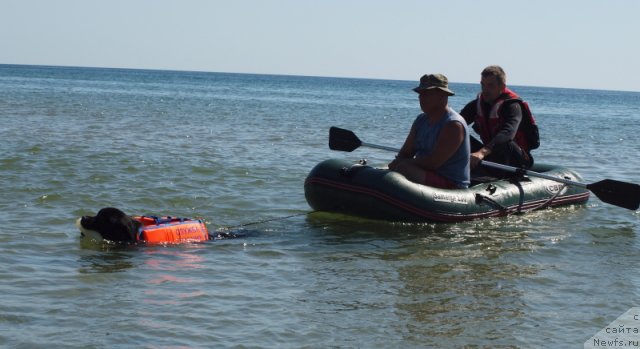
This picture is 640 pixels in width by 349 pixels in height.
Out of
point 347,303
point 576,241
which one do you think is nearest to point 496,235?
point 576,241

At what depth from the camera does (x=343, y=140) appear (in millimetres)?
9891

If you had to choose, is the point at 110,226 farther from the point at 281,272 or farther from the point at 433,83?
the point at 433,83

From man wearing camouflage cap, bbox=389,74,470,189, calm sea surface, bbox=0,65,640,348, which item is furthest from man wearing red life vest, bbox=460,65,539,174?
calm sea surface, bbox=0,65,640,348

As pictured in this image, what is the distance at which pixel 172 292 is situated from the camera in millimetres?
5867

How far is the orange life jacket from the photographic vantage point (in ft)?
23.2

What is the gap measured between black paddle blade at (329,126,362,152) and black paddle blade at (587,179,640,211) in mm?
2586

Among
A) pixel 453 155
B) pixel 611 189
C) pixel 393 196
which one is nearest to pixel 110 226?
pixel 393 196

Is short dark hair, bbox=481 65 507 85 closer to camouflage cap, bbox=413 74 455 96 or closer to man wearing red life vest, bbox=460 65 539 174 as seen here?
man wearing red life vest, bbox=460 65 539 174

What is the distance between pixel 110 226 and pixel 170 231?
495mm

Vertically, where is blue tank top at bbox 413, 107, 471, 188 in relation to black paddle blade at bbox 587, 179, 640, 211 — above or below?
above

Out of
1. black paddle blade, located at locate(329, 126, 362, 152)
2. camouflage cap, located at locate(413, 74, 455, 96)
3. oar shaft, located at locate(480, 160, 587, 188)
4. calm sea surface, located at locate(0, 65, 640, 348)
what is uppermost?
camouflage cap, located at locate(413, 74, 455, 96)

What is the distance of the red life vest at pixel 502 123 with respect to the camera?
925 centimetres

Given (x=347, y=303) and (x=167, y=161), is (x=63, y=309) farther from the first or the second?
(x=167, y=161)

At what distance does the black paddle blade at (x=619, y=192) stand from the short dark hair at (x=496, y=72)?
60.2 inches
